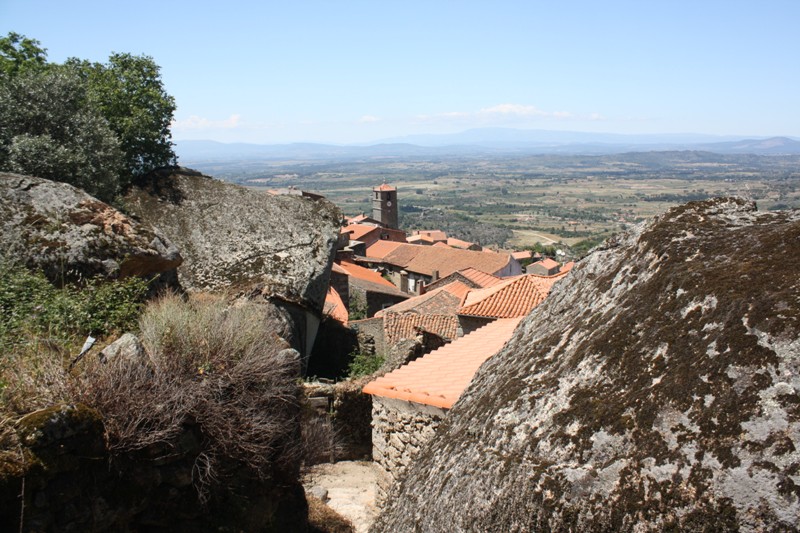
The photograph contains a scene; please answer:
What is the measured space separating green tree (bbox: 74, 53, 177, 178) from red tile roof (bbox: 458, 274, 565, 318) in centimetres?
937

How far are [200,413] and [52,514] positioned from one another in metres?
1.38

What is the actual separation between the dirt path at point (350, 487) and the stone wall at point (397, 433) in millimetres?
280

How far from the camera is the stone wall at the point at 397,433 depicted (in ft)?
22.7

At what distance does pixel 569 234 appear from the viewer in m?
136

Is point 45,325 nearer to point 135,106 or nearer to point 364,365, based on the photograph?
point 364,365

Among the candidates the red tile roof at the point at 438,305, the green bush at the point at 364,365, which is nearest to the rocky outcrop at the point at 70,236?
the green bush at the point at 364,365

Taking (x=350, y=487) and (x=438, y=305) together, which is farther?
(x=438, y=305)

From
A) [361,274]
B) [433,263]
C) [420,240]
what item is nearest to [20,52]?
[361,274]

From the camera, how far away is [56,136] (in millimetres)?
12539

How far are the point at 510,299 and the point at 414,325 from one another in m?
2.93

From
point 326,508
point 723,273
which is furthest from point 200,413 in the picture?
point 723,273

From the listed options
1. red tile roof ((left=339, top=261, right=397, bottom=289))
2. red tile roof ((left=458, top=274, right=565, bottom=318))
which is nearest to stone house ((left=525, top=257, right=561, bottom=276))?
red tile roof ((left=339, top=261, right=397, bottom=289))

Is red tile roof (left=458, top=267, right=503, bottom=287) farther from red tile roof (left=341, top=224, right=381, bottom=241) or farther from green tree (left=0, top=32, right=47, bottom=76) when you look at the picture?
red tile roof (left=341, top=224, right=381, bottom=241)

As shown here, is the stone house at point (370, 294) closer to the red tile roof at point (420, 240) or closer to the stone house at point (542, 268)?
the stone house at point (542, 268)
